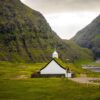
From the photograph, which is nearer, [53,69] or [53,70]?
[53,69]

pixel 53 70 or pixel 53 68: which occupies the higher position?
pixel 53 68

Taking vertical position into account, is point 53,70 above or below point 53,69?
below

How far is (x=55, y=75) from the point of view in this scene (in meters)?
105

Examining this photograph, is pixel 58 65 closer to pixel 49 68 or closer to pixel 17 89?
pixel 49 68

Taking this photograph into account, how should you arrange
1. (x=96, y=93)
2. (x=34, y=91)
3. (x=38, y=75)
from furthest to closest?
(x=38, y=75) < (x=34, y=91) < (x=96, y=93)

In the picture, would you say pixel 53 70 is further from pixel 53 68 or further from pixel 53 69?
pixel 53 68

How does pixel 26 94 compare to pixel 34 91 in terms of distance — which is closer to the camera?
pixel 26 94

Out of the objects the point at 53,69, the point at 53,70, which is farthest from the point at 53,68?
the point at 53,70

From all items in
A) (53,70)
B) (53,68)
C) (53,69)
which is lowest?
(53,70)

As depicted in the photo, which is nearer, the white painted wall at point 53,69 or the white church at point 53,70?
the white church at point 53,70

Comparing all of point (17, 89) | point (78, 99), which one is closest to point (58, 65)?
point (17, 89)

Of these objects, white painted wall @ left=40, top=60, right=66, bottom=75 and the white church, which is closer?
the white church

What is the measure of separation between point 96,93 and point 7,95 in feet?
46.3

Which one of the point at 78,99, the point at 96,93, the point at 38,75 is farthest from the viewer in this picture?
the point at 38,75
